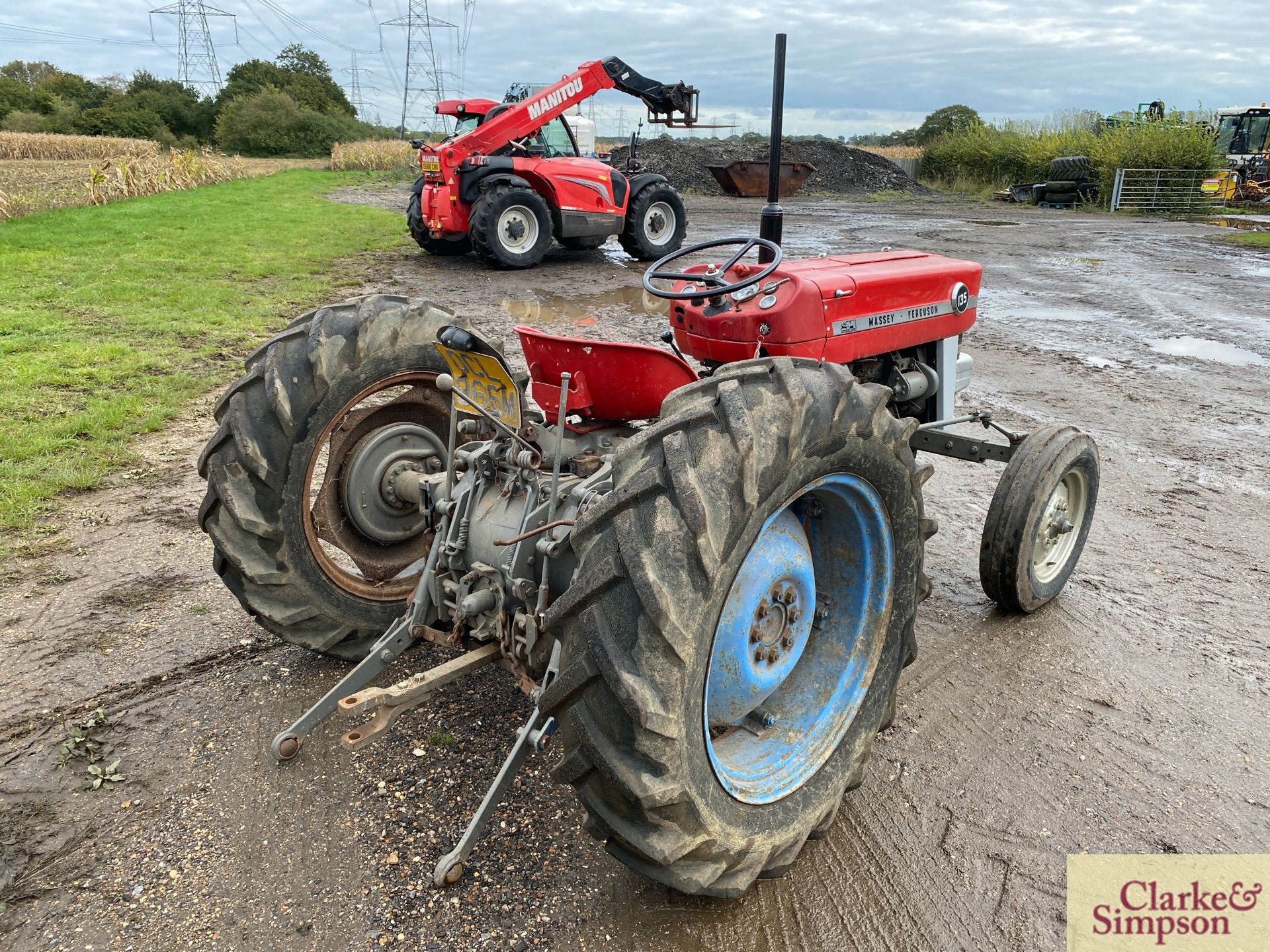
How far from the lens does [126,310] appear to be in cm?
899

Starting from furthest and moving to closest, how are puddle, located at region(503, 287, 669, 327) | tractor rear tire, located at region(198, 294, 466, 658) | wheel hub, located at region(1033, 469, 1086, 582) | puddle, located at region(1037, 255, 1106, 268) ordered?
puddle, located at region(1037, 255, 1106, 268), puddle, located at region(503, 287, 669, 327), wheel hub, located at region(1033, 469, 1086, 582), tractor rear tire, located at region(198, 294, 466, 658)

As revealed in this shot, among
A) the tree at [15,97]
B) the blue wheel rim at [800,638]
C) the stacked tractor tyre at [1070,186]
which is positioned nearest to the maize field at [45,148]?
the tree at [15,97]

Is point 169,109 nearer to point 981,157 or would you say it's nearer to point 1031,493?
point 981,157

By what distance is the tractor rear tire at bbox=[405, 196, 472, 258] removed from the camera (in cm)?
1329

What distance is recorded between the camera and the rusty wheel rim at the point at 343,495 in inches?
115

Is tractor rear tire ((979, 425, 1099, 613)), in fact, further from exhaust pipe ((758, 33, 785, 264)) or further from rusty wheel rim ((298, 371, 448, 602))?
rusty wheel rim ((298, 371, 448, 602))

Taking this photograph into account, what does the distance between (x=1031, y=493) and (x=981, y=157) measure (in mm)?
35458

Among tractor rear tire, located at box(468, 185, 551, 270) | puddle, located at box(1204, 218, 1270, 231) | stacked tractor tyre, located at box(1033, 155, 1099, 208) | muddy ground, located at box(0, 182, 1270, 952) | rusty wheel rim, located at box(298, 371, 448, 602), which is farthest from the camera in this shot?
stacked tractor tyre, located at box(1033, 155, 1099, 208)

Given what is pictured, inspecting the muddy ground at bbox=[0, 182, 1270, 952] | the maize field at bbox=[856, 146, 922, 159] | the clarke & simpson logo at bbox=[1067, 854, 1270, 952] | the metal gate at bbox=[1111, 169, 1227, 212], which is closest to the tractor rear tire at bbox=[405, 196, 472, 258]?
the muddy ground at bbox=[0, 182, 1270, 952]

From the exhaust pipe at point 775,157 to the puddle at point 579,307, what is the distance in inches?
225

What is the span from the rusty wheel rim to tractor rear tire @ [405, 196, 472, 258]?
1063 centimetres

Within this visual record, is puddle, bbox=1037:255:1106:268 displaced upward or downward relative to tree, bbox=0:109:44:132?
Result: downward

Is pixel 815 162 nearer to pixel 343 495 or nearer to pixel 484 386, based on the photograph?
pixel 343 495

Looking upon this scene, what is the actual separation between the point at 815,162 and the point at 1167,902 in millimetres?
35414
